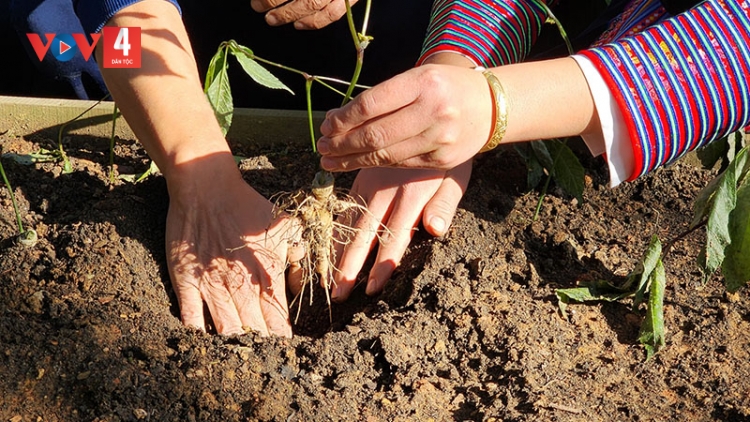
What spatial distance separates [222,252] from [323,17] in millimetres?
575

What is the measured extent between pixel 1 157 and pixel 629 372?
150cm

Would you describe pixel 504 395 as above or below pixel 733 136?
below

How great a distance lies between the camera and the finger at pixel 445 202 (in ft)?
5.26

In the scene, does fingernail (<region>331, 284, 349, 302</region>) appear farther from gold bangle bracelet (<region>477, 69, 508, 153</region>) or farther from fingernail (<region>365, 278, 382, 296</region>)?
gold bangle bracelet (<region>477, 69, 508, 153</region>)

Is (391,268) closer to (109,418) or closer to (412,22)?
(109,418)

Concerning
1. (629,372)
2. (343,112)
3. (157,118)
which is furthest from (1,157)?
(629,372)

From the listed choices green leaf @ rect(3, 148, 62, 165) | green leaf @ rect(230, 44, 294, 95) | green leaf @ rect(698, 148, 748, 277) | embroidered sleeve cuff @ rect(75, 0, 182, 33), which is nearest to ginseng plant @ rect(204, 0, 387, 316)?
green leaf @ rect(230, 44, 294, 95)

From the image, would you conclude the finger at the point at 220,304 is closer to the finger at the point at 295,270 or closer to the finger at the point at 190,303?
the finger at the point at 190,303

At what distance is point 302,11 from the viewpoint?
5.62 feet

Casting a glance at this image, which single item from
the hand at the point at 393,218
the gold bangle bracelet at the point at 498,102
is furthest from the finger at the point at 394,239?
the gold bangle bracelet at the point at 498,102

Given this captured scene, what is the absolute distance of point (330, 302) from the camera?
1654 millimetres

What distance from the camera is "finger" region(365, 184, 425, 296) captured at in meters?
1.61

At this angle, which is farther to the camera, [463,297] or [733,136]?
[733,136]

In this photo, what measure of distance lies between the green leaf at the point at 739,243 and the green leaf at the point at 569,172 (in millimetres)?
344
